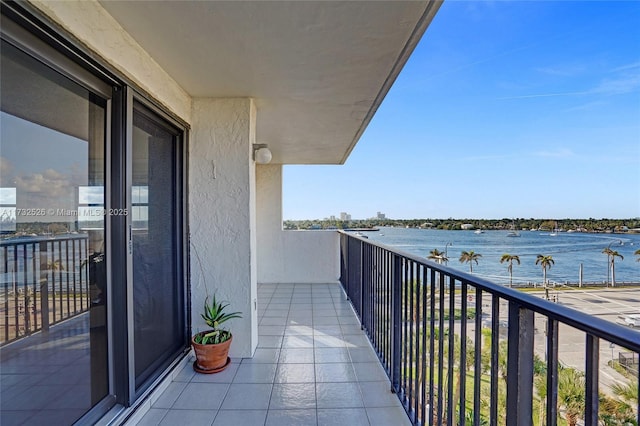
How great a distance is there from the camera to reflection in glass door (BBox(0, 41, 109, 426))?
3.90 feet

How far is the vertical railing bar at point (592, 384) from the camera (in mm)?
665

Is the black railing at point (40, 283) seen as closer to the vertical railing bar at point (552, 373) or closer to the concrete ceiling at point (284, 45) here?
the concrete ceiling at point (284, 45)

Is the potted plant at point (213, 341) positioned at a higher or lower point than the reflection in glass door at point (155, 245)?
lower

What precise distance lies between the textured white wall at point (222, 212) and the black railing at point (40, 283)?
1143 mm

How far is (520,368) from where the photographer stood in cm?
92

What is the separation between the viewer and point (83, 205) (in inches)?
62.7

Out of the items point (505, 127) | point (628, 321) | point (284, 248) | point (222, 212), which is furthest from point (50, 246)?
point (505, 127)

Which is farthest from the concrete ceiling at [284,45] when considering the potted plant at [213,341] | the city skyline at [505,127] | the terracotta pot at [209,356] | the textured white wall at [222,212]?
the city skyline at [505,127]

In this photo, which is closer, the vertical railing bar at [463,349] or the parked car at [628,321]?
the parked car at [628,321]

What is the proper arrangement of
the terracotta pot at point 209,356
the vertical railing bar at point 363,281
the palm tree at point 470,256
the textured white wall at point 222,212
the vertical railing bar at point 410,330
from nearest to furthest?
1. the vertical railing bar at point 410,330
2. the terracotta pot at point 209,356
3. the textured white wall at point 222,212
4. the vertical railing bar at point 363,281
5. the palm tree at point 470,256

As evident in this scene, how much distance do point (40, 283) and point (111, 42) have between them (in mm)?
1272

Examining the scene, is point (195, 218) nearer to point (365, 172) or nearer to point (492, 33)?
point (492, 33)

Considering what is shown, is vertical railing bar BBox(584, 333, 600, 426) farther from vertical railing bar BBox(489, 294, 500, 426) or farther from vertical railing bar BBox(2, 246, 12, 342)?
vertical railing bar BBox(2, 246, 12, 342)

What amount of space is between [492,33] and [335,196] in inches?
279
